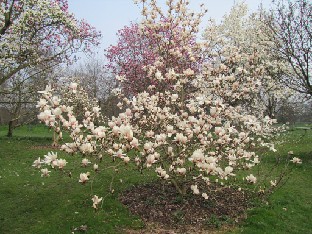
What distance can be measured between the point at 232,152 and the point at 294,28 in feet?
29.2

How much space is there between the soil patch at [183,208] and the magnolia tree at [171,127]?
43 centimetres

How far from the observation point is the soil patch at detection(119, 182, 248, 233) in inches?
295

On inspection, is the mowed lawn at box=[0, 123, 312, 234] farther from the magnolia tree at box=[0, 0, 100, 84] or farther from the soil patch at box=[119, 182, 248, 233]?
the magnolia tree at box=[0, 0, 100, 84]

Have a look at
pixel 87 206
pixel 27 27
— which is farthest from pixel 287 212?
pixel 27 27

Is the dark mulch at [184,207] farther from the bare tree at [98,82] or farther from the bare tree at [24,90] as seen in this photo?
the bare tree at [98,82]

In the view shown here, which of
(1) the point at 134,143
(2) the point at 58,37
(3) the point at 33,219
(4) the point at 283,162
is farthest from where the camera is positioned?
(2) the point at 58,37

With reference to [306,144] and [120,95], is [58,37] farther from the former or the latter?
[306,144]

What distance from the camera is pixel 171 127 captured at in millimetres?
6375

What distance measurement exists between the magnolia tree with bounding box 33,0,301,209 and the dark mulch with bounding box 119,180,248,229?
0.44 m

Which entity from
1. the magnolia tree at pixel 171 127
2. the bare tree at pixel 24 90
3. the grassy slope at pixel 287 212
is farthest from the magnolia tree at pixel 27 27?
the grassy slope at pixel 287 212

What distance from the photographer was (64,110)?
5320mm

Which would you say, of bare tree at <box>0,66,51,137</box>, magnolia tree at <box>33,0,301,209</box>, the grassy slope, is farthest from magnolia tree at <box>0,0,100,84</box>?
the grassy slope

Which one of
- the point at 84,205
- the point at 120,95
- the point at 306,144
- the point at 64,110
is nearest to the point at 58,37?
the point at 120,95

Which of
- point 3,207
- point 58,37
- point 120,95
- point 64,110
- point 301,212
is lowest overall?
point 3,207
